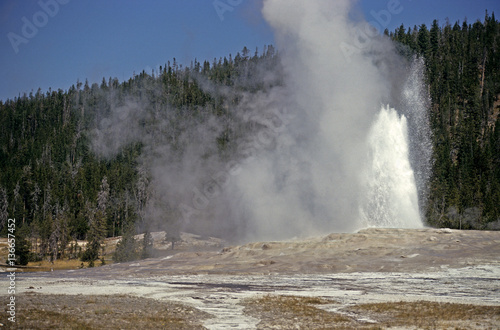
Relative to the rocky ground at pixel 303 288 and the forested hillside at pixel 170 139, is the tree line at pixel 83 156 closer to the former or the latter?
the forested hillside at pixel 170 139

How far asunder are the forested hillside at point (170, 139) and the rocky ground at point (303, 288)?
112ft

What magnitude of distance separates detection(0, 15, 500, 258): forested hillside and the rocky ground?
34104 mm

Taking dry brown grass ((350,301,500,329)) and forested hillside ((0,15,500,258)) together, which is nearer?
dry brown grass ((350,301,500,329))

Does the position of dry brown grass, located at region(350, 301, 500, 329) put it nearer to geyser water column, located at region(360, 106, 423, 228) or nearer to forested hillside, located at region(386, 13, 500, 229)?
geyser water column, located at region(360, 106, 423, 228)

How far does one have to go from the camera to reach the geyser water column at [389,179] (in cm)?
4488

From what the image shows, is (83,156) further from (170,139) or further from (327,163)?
(327,163)

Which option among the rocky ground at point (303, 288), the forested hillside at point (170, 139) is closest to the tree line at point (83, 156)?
the forested hillside at point (170, 139)

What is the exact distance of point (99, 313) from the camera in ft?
63.2

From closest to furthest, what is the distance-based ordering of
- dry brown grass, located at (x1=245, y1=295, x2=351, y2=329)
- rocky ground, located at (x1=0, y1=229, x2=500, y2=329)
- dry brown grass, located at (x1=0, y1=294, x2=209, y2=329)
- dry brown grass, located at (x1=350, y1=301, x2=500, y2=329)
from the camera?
dry brown grass, located at (x1=0, y1=294, x2=209, y2=329) < dry brown grass, located at (x1=350, y1=301, x2=500, y2=329) < dry brown grass, located at (x1=245, y1=295, x2=351, y2=329) < rocky ground, located at (x1=0, y1=229, x2=500, y2=329)

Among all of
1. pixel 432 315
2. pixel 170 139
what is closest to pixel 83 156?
pixel 170 139

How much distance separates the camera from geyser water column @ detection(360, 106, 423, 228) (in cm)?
4488

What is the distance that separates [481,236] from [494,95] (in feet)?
243

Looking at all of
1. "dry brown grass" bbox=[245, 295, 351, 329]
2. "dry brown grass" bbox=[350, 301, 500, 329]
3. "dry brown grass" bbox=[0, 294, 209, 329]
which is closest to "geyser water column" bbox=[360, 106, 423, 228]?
"dry brown grass" bbox=[245, 295, 351, 329]

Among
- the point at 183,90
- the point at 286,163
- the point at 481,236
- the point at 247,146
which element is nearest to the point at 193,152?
the point at 247,146
